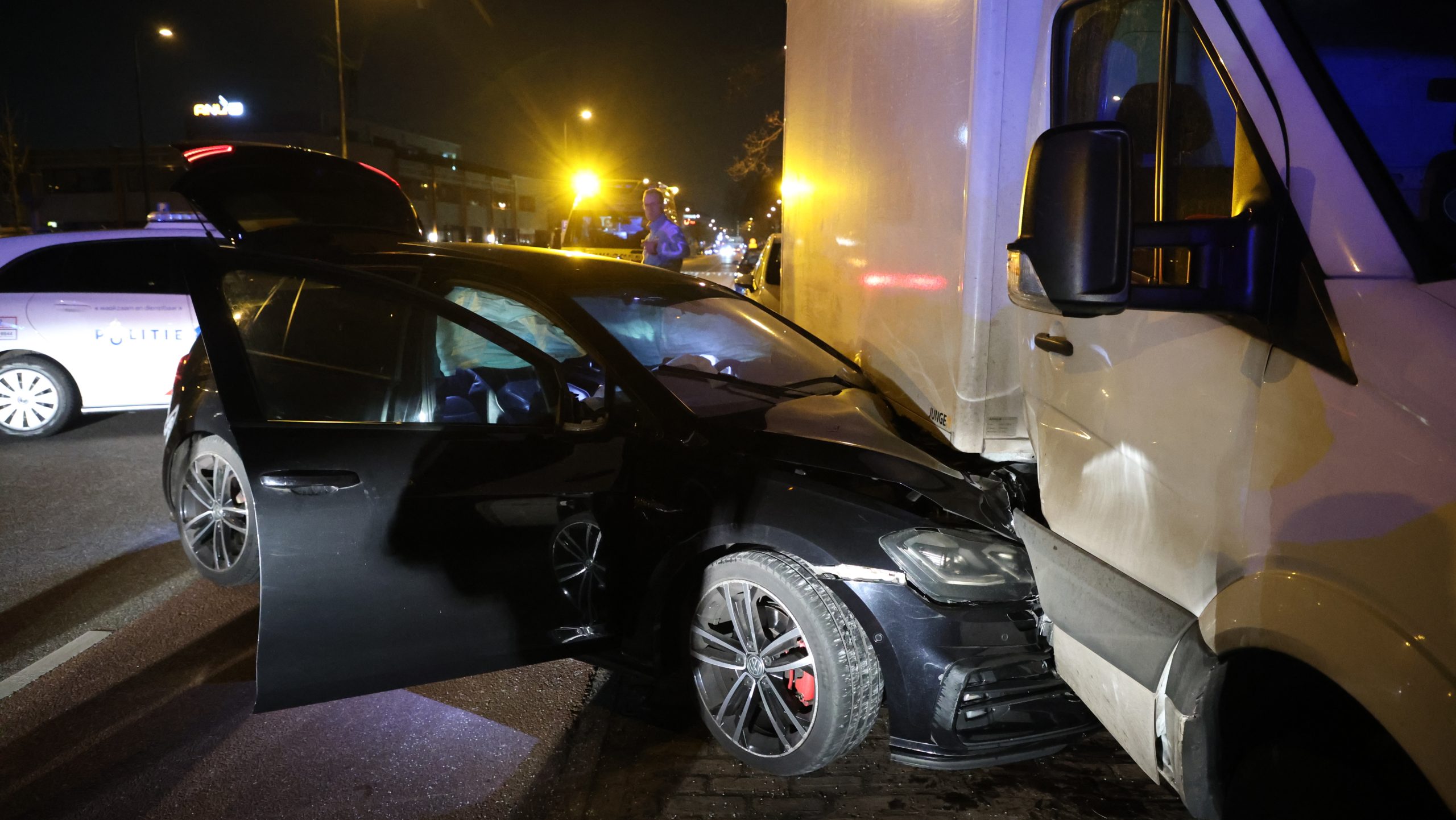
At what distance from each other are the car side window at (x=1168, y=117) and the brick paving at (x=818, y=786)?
1685 millimetres

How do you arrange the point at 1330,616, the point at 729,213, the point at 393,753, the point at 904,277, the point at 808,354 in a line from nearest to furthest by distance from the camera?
the point at 1330,616 < the point at 393,753 < the point at 904,277 < the point at 808,354 < the point at 729,213

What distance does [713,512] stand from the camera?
3051 mm

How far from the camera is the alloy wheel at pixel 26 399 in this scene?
8.02 m

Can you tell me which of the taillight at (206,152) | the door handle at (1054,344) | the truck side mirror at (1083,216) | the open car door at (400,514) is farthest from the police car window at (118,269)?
the truck side mirror at (1083,216)

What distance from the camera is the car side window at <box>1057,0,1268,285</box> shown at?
199 cm

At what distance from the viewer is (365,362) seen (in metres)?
3.60

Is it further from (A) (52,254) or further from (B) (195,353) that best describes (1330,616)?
(A) (52,254)

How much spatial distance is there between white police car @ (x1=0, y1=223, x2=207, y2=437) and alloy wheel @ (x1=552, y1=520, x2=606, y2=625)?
20.8ft

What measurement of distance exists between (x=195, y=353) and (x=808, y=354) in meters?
2.97

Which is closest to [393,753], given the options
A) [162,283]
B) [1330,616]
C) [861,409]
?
[861,409]

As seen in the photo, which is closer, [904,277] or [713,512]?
[713,512]

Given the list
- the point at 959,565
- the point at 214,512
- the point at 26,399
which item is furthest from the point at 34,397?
the point at 959,565

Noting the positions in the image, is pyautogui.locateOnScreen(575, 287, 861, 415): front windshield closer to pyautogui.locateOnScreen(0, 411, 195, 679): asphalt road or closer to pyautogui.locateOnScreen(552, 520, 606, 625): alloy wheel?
pyautogui.locateOnScreen(552, 520, 606, 625): alloy wheel

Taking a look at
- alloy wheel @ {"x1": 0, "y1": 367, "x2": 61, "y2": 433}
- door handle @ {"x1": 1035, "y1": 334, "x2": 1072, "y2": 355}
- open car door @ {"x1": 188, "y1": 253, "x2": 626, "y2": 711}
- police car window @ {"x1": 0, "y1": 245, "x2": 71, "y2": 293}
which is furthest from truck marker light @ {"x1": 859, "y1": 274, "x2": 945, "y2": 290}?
alloy wheel @ {"x1": 0, "y1": 367, "x2": 61, "y2": 433}
